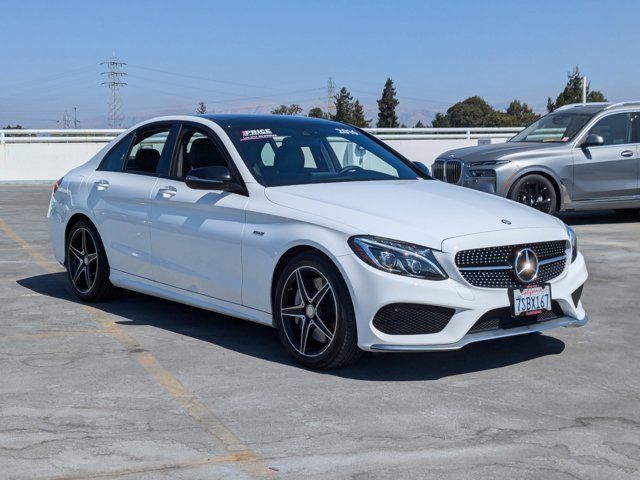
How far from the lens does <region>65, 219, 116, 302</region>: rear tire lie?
7668mm

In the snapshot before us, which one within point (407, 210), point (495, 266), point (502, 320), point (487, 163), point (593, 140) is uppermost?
point (593, 140)

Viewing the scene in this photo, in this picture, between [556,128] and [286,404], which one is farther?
[556,128]

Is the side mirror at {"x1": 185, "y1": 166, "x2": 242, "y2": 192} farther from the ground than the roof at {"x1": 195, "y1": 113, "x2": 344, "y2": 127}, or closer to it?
closer to it

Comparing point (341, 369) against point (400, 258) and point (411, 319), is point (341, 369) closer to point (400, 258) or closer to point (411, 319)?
point (411, 319)

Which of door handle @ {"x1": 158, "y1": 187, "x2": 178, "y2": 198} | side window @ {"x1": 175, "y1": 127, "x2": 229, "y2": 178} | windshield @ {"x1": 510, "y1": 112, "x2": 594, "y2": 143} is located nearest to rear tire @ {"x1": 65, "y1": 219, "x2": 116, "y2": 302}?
door handle @ {"x1": 158, "y1": 187, "x2": 178, "y2": 198}

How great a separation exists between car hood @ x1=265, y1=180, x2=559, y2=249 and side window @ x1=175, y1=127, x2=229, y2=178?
0.82 meters

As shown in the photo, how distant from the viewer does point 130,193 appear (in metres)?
7.31

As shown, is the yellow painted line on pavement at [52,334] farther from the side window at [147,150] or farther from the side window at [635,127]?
the side window at [635,127]

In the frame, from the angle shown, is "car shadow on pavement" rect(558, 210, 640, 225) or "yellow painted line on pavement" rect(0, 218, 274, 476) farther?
"car shadow on pavement" rect(558, 210, 640, 225)

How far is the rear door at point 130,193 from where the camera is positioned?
7.15 metres

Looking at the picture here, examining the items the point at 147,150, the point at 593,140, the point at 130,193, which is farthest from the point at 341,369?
the point at 593,140

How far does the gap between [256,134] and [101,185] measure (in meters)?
1.64

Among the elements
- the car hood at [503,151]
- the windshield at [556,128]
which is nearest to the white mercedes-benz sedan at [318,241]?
the car hood at [503,151]

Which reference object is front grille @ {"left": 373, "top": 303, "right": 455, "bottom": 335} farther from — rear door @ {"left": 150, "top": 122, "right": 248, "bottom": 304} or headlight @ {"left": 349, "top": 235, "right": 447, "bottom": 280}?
rear door @ {"left": 150, "top": 122, "right": 248, "bottom": 304}
